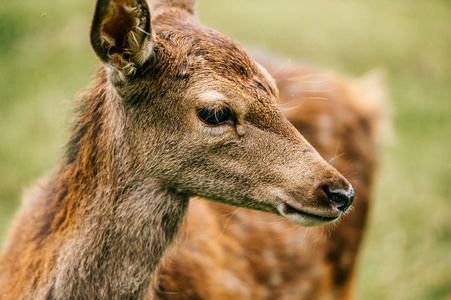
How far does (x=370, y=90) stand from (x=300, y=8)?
6.81 metres

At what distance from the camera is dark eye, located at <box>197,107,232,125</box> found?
248 centimetres

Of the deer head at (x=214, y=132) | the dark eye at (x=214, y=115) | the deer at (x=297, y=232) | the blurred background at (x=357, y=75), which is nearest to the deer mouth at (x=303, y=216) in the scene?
the deer head at (x=214, y=132)

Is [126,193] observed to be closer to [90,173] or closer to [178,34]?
[90,173]

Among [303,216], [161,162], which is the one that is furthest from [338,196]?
[161,162]

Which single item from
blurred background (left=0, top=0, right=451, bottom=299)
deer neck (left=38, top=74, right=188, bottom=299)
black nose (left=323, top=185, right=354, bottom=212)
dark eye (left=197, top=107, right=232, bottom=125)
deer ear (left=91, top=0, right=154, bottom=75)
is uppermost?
blurred background (left=0, top=0, right=451, bottom=299)

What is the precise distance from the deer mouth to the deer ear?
36.9 inches

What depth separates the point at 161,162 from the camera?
2.60m

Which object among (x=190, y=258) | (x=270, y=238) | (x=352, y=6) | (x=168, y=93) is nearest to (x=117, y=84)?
(x=168, y=93)

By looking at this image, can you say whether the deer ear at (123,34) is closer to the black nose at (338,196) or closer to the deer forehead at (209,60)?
the deer forehead at (209,60)

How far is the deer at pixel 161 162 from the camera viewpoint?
2512 mm

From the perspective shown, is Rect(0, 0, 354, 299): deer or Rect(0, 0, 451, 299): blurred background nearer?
Rect(0, 0, 354, 299): deer

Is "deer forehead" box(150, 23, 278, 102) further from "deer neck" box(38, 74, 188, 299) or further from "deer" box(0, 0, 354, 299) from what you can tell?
"deer neck" box(38, 74, 188, 299)

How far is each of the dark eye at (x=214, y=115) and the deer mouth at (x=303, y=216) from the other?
482mm

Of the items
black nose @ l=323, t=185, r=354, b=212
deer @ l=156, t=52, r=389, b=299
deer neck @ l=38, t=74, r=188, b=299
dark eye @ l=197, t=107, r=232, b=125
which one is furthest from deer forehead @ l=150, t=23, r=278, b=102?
deer @ l=156, t=52, r=389, b=299
